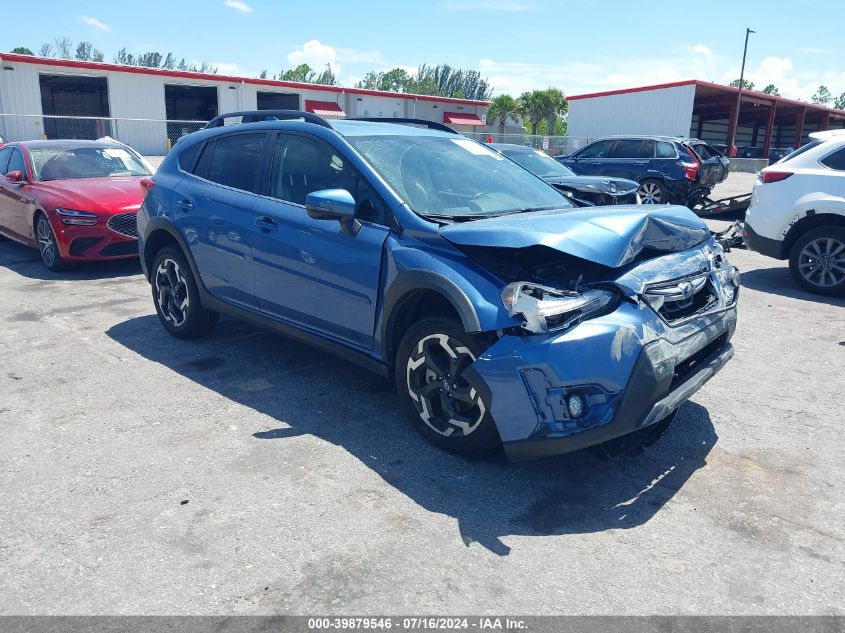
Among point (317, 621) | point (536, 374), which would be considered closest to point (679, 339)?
point (536, 374)

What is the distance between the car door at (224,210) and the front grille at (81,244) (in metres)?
3.34

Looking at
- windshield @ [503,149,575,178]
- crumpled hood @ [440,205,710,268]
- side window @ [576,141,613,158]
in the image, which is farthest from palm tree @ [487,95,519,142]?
crumpled hood @ [440,205,710,268]

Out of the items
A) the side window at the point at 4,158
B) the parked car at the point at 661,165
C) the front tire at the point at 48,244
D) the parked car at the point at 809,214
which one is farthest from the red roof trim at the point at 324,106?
the parked car at the point at 809,214

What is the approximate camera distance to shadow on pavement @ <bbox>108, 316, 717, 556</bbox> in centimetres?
322

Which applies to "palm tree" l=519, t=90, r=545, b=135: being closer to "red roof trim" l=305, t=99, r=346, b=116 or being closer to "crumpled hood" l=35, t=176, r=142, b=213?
"red roof trim" l=305, t=99, r=346, b=116

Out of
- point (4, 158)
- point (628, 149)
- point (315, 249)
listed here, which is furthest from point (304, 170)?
point (628, 149)

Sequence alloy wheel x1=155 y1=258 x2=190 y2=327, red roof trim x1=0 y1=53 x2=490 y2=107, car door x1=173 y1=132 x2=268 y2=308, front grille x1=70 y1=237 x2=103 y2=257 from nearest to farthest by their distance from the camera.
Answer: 1. car door x1=173 y1=132 x2=268 y2=308
2. alloy wheel x1=155 y1=258 x2=190 y2=327
3. front grille x1=70 y1=237 x2=103 y2=257
4. red roof trim x1=0 y1=53 x2=490 y2=107

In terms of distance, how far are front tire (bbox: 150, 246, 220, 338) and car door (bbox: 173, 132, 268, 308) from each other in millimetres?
272

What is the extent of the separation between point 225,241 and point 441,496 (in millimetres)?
2655

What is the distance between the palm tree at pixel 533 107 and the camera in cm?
7219

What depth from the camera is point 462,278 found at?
346cm

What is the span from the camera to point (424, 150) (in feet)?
15.0

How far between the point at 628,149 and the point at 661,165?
94 cm

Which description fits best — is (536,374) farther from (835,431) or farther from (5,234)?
(5,234)
